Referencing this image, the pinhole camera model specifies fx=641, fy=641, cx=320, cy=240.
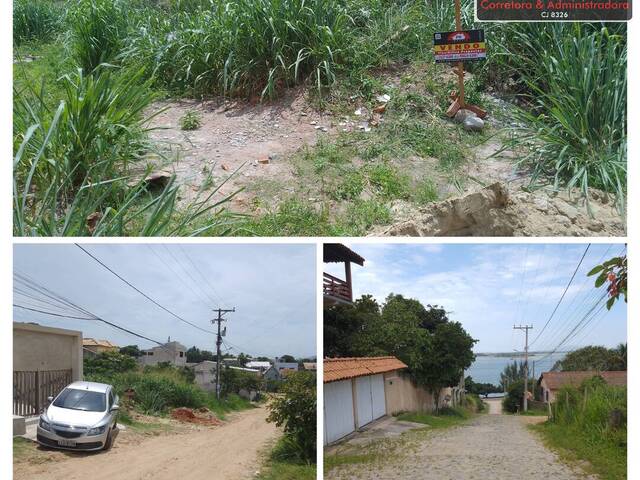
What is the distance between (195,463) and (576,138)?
11.6 feet

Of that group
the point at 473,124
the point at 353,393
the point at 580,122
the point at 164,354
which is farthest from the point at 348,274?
the point at 473,124

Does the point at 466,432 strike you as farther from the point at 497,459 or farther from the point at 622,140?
the point at 622,140

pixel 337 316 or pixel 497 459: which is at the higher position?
pixel 337 316

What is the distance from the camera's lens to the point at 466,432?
3207 mm

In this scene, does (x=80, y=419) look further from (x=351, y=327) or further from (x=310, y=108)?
(x=310, y=108)

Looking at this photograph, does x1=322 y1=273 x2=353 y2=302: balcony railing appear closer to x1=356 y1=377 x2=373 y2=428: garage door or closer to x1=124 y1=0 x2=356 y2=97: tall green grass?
x1=356 y1=377 x2=373 y2=428: garage door

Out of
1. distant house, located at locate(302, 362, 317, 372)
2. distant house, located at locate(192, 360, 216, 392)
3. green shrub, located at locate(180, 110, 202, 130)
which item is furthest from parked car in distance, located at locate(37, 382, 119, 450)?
green shrub, located at locate(180, 110, 202, 130)

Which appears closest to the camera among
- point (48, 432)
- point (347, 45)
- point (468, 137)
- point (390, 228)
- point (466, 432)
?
point (48, 432)

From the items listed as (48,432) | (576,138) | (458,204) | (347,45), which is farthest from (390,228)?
(347,45)

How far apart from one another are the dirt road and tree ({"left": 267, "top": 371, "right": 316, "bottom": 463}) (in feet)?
0.28

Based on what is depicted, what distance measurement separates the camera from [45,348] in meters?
3.08

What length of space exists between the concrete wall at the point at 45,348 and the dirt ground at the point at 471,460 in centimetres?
134

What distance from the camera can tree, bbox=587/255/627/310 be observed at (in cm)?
290

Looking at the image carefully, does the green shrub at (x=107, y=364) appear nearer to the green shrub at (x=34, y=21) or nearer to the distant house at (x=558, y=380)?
the distant house at (x=558, y=380)
